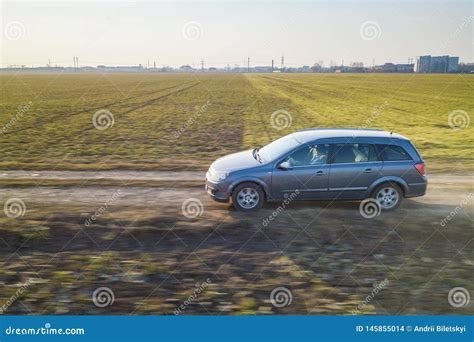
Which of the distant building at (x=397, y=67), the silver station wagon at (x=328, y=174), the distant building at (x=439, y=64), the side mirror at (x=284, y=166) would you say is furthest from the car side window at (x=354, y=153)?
the distant building at (x=397, y=67)

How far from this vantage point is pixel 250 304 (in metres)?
5.39

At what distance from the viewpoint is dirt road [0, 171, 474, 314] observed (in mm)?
5492

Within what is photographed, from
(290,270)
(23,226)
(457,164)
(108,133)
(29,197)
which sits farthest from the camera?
(108,133)

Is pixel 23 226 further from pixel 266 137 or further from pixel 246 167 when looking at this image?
pixel 266 137

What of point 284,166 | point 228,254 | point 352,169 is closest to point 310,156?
point 284,166

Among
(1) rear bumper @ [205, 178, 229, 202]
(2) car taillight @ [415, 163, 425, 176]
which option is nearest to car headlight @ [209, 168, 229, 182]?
(1) rear bumper @ [205, 178, 229, 202]

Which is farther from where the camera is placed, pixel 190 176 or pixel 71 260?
pixel 190 176

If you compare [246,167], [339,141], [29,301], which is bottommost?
[29,301]

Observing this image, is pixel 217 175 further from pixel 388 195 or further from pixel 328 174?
pixel 388 195

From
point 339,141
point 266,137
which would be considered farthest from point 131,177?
point 266,137

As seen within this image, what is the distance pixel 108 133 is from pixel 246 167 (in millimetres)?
12978

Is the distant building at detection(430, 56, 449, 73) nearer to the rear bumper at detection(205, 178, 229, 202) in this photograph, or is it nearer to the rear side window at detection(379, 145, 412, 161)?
the rear side window at detection(379, 145, 412, 161)

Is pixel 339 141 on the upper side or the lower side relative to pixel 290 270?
upper

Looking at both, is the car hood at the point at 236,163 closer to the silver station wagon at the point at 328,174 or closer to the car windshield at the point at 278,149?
the silver station wagon at the point at 328,174
